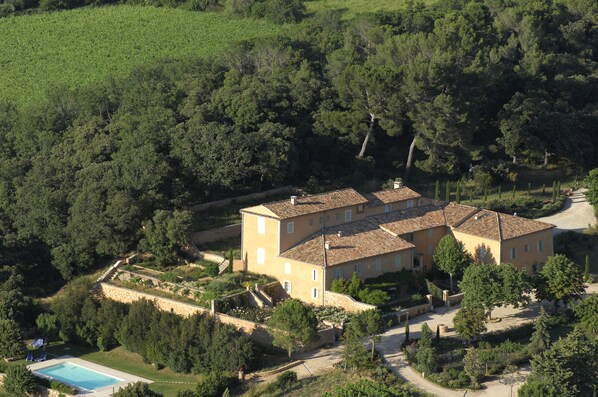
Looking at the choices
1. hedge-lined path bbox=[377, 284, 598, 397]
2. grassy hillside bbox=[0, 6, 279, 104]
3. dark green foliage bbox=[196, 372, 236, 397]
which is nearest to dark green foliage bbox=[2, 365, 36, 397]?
dark green foliage bbox=[196, 372, 236, 397]

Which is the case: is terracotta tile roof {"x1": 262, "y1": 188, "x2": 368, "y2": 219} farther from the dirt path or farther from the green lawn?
the dirt path

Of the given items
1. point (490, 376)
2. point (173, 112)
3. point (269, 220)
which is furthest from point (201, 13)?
point (490, 376)

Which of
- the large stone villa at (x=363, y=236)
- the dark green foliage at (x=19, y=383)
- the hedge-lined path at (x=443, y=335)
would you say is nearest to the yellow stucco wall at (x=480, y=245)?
the large stone villa at (x=363, y=236)

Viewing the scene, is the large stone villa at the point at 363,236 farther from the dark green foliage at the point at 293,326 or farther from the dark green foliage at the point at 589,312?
the dark green foliage at the point at 589,312

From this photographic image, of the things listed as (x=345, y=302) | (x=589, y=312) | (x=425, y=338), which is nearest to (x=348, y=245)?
(x=345, y=302)

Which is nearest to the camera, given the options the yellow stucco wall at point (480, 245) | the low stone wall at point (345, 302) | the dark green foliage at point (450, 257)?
the low stone wall at point (345, 302)

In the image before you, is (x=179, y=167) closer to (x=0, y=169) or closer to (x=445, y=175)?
(x=0, y=169)
